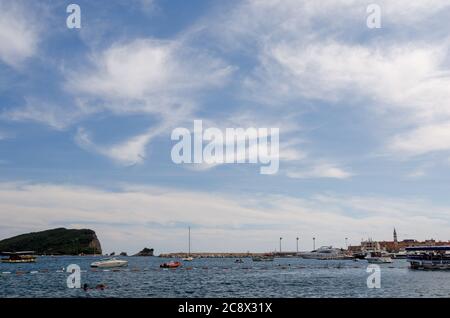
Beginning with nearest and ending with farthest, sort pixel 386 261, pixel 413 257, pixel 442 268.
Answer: pixel 442 268 → pixel 413 257 → pixel 386 261

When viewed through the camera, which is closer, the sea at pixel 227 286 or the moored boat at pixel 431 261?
the sea at pixel 227 286

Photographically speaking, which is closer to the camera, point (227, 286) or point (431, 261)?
point (227, 286)

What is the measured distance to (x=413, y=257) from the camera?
460 feet

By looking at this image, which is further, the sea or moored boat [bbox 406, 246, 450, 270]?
moored boat [bbox 406, 246, 450, 270]
